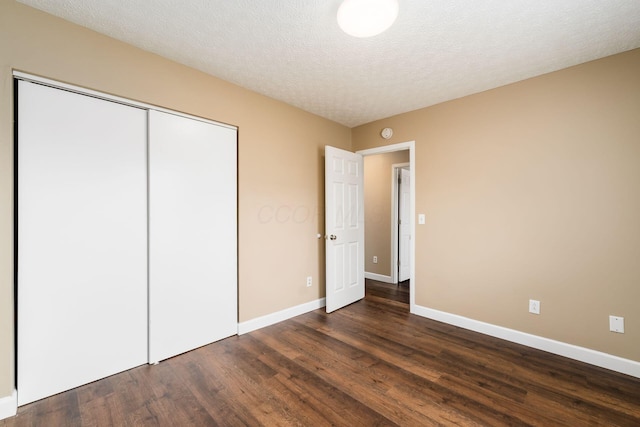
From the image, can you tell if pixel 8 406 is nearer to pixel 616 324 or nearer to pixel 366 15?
pixel 366 15

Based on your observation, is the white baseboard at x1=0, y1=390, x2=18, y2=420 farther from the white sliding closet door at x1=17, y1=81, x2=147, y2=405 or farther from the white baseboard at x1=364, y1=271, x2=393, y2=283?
the white baseboard at x1=364, y1=271, x2=393, y2=283

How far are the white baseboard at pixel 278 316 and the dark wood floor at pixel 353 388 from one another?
15 cm

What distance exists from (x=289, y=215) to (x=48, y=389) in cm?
228

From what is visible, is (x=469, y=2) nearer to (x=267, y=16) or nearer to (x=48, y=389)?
(x=267, y=16)

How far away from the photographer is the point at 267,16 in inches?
A: 66.2

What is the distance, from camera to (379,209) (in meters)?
4.70

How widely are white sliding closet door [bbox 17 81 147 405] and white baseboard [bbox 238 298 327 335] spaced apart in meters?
0.88

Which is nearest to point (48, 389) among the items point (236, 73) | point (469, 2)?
point (236, 73)

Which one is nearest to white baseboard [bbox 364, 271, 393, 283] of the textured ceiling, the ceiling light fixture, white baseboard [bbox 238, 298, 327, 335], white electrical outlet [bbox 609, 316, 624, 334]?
white baseboard [bbox 238, 298, 327, 335]

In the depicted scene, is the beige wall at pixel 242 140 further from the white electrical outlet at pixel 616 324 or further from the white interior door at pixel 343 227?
the white electrical outlet at pixel 616 324

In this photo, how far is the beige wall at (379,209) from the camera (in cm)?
454

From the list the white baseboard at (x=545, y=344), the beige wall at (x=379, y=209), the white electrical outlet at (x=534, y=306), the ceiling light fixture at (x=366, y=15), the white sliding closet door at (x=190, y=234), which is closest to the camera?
the ceiling light fixture at (x=366, y=15)

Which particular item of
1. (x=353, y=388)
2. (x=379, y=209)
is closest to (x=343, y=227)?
(x=379, y=209)

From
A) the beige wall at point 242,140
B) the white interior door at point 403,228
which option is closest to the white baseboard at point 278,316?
the beige wall at point 242,140
